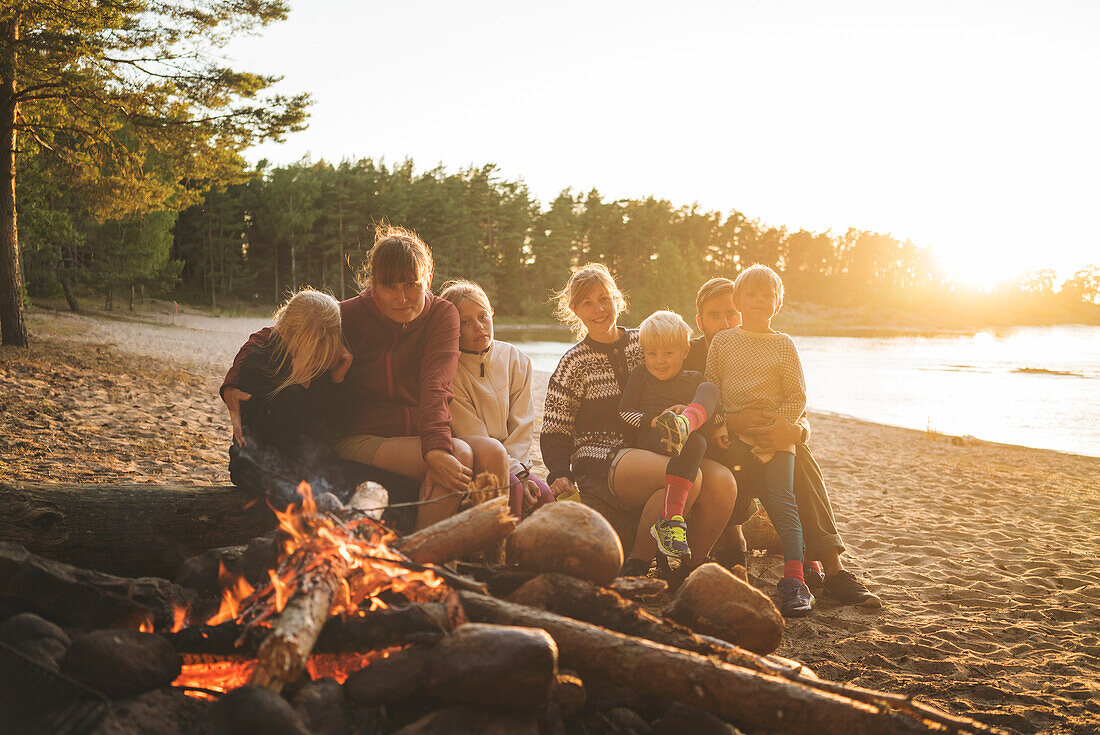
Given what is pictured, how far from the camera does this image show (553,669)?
5.91 feet

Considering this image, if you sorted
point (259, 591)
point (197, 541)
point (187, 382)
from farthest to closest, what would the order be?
point (187, 382), point (197, 541), point (259, 591)

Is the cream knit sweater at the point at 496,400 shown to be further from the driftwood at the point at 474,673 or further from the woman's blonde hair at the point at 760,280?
the driftwood at the point at 474,673

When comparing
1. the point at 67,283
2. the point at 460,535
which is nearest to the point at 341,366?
the point at 460,535

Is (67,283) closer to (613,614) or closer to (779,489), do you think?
(779,489)

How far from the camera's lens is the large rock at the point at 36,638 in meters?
1.77

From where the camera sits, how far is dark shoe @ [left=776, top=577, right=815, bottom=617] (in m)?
3.59

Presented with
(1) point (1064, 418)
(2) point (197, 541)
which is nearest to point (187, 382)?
(2) point (197, 541)

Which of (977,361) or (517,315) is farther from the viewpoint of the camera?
(517,315)

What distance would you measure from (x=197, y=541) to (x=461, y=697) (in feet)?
6.00

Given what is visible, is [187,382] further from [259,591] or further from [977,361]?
[977,361]

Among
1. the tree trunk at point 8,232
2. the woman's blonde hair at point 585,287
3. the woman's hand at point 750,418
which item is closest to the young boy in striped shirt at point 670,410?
the woman's hand at point 750,418

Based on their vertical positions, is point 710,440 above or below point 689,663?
above

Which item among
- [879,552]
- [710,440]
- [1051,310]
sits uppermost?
[1051,310]

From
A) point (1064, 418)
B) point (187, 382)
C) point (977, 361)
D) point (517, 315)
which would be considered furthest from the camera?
point (517, 315)
